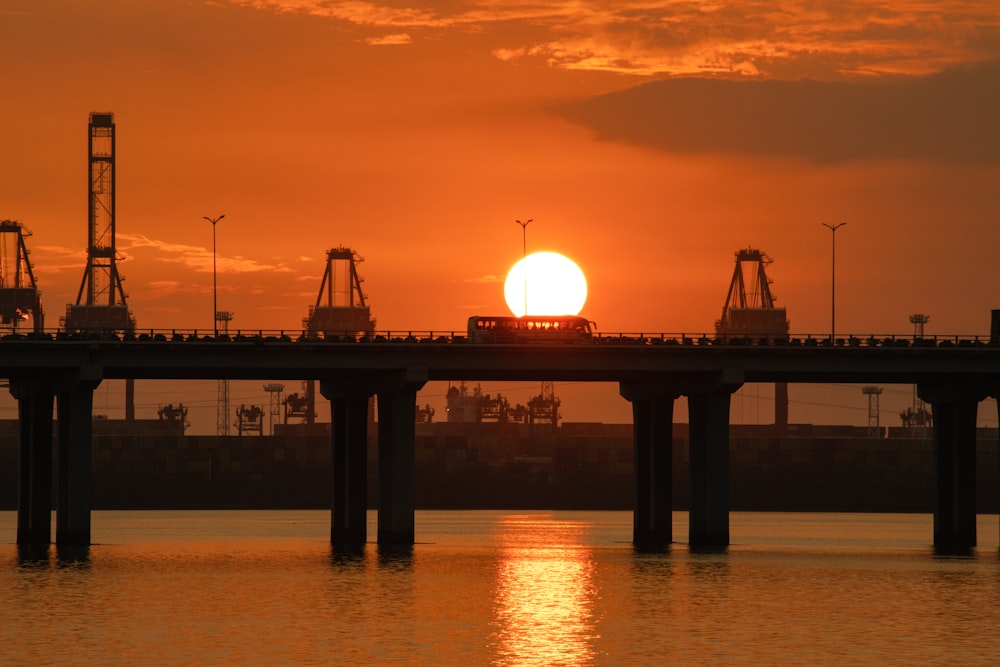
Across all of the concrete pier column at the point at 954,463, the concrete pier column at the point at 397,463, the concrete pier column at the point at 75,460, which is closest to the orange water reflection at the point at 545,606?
the concrete pier column at the point at 397,463

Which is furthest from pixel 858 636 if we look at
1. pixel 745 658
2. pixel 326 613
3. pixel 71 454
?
pixel 71 454

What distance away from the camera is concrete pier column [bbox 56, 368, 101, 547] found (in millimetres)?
127750

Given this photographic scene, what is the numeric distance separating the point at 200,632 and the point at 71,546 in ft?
171

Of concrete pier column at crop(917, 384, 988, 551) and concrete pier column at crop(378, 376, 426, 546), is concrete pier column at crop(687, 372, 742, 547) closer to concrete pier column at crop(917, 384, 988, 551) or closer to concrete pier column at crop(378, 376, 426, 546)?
concrete pier column at crop(917, 384, 988, 551)

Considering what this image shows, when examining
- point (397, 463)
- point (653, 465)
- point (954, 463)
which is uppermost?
point (397, 463)

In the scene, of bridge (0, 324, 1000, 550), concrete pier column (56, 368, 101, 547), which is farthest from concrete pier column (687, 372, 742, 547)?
concrete pier column (56, 368, 101, 547)

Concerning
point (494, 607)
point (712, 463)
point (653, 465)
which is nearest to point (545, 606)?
point (494, 607)

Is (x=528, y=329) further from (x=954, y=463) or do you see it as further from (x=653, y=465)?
(x=954, y=463)

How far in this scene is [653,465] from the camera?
482 feet

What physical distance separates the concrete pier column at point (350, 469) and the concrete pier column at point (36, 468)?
22.5 metres

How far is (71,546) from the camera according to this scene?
5064 inches

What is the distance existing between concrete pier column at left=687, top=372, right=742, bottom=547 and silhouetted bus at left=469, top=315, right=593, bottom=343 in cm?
1071

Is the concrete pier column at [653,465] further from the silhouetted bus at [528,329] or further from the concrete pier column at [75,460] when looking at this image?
the concrete pier column at [75,460]

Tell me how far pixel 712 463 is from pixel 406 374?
79.0 feet
